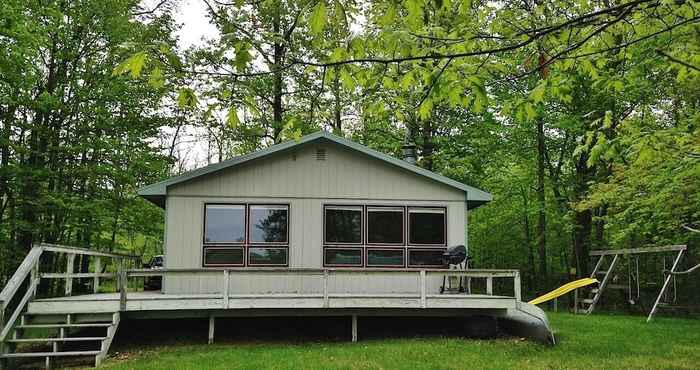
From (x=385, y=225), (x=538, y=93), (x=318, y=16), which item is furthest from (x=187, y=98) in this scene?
(x=385, y=225)

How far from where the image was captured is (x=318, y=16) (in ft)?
7.72

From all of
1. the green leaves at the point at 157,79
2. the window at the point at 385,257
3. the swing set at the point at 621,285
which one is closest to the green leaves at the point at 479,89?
the green leaves at the point at 157,79

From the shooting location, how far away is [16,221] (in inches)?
539

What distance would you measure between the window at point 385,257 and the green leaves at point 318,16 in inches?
368

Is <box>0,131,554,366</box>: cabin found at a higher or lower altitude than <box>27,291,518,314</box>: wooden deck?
higher

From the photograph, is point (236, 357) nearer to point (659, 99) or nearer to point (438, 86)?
point (438, 86)

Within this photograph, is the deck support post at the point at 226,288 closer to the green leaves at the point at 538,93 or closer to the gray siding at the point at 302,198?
the gray siding at the point at 302,198

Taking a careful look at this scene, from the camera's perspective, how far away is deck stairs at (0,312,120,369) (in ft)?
25.7

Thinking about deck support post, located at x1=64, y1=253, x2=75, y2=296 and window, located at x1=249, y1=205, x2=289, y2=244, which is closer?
deck support post, located at x1=64, y1=253, x2=75, y2=296

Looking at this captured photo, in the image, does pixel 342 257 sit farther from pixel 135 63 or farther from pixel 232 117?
pixel 135 63

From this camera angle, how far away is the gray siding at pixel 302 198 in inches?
429

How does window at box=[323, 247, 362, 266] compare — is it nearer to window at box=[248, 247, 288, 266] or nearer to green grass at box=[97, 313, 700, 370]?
window at box=[248, 247, 288, 266]

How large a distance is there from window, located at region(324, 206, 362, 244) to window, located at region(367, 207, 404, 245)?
0.23 metres

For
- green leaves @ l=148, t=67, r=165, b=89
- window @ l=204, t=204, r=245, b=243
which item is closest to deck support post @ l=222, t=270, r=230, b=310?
window @ l=204, t=204, r=245, b=243
